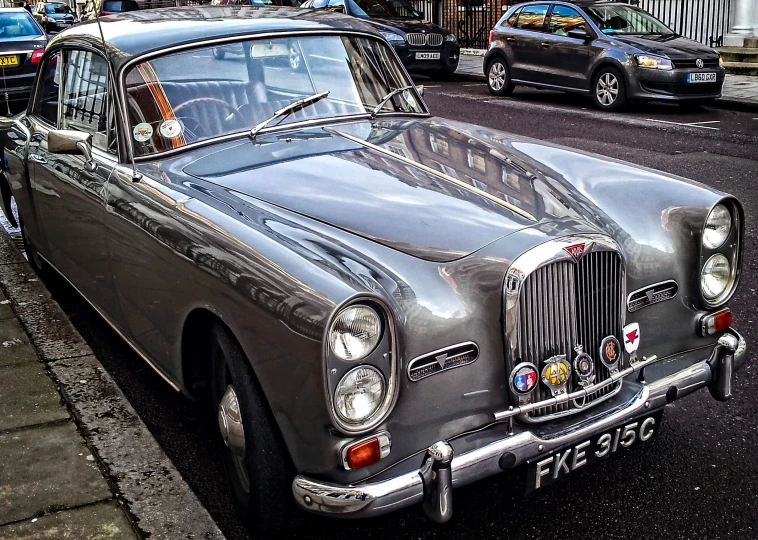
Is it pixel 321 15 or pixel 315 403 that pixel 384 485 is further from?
pixel 321 15

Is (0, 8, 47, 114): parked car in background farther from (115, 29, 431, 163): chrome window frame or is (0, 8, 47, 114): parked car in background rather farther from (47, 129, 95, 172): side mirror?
(115, 29, 431, 163): chrome window frame

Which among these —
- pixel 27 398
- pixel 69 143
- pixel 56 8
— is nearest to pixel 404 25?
pixel 69 143

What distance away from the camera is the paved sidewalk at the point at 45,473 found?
10.3ft

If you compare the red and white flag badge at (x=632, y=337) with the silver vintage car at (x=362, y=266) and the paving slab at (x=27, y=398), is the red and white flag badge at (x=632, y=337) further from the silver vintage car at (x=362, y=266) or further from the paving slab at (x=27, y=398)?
the paving slab at (x=27, y=398)

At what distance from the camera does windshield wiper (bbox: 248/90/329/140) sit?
405 cm

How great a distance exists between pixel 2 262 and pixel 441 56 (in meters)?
13.2

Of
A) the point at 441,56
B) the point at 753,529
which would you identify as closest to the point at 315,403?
the point at 753,529

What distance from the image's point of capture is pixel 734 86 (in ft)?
51.4

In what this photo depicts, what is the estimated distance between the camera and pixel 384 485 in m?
2.61

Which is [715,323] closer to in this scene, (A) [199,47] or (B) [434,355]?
(B) [434,355]

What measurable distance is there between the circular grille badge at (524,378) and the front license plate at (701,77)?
11456 millimetres

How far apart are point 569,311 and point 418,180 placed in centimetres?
89

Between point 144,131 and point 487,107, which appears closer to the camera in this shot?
point 144,131

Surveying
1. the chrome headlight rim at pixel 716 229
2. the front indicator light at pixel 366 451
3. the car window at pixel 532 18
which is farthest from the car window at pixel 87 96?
the car window at pixel 532 18
